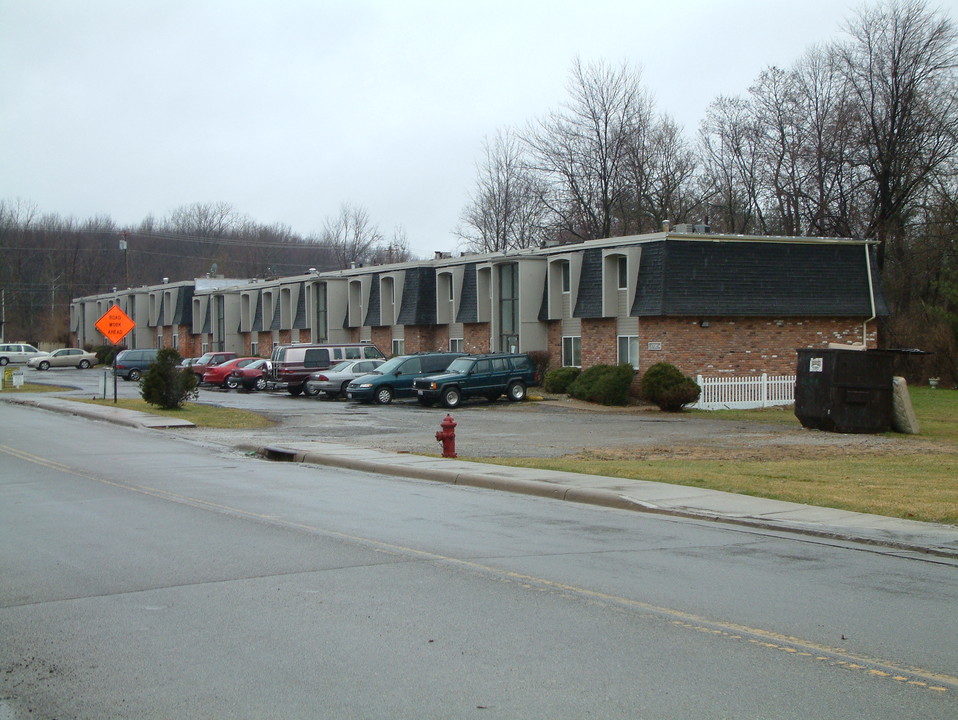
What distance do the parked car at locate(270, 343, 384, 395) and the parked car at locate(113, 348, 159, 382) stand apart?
44.5 ft

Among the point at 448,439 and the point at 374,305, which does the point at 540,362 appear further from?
the point at 448,439

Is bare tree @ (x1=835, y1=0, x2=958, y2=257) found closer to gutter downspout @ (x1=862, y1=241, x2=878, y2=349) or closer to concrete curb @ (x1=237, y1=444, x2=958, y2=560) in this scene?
gutter downspout @ (x1=862, y1=241, x2=878, y2=349)

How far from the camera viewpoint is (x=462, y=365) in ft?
121

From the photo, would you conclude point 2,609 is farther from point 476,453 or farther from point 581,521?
point 476,453

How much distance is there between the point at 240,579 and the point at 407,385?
29.2 metres

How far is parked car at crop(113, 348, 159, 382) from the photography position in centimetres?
5514

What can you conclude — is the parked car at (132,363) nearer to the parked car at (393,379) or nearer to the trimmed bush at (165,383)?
the parked car at (393,379)

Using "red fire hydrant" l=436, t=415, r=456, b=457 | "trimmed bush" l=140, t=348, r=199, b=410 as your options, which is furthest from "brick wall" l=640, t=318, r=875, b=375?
"red fire hydrant" l=436, t=415, r=456, b=457

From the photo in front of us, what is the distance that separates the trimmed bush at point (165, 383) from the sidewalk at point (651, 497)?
36.4 ft

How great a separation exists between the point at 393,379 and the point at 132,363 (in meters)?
23.7

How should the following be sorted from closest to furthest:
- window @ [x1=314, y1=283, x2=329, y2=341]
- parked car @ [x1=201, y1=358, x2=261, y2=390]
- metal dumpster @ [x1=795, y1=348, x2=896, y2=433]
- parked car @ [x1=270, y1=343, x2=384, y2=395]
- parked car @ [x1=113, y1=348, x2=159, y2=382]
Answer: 1. metal dumpster @ [x1=795, y1=348, x2=896, y2=433]
2. parked car @ [x1=270, y1=343, x2=384, y2=395]
3. parked car @ [x1=201, y1=358, x2=261, y2=390]
4. parked car @ [x1=113, y1=348, x2=159, y2=382]
5. window @ [x1=314, y1=283, x2=329, y2=341]

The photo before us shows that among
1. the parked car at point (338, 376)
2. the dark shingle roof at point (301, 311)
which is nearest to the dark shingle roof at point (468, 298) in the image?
the parked car at point (338, 376)

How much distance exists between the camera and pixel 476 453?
2059 centimetres

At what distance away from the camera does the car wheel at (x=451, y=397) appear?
35844 mm
